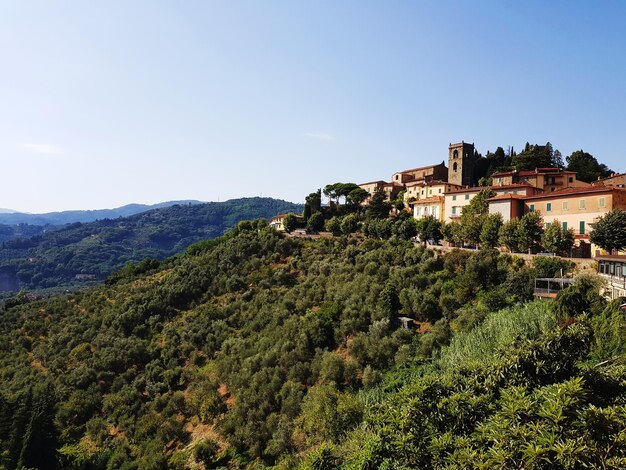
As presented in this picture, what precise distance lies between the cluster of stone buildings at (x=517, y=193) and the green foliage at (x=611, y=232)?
13.0 ft

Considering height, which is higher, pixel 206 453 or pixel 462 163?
pixel 462 163

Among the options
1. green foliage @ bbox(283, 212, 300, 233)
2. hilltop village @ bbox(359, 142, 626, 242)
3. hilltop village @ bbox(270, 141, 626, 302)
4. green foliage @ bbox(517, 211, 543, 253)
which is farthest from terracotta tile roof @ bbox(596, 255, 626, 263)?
green foliage @ bbox(283, 212, 300, 233)

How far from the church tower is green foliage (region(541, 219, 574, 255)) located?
36.4 m

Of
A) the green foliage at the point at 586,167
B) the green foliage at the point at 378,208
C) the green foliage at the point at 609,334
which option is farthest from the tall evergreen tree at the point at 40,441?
the green foliage at the point at 586,167

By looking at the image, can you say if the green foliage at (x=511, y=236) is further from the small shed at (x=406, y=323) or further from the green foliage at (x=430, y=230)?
the small shed at (x=406, y=323)

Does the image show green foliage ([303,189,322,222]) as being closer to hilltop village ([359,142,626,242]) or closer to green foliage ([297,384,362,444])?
hilltop village ([359,142,626,242])

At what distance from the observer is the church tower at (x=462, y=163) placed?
2657 inches

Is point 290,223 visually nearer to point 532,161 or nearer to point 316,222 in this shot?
point 316,222

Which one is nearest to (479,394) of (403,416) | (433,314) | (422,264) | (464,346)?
(403,416)

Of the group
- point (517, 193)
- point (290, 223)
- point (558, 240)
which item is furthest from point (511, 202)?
point (290, 223)

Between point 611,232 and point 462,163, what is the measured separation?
42.2 metres

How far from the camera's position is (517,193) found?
4372 cm

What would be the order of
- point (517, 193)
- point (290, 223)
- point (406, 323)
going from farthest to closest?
point (290, 223)
point (517, 193)
point (406, 323)

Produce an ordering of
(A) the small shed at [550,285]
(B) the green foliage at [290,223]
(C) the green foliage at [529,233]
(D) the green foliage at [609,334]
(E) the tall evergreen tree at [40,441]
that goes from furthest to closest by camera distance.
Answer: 1. (B) the green foliage at [290,223]
2. (C) the green foliage at [529,233]
3. (E) the tall evergreen tree at [40,441]
4. (A) the small shed at [550,285]
5. (D) the green foliage at [609,334]
